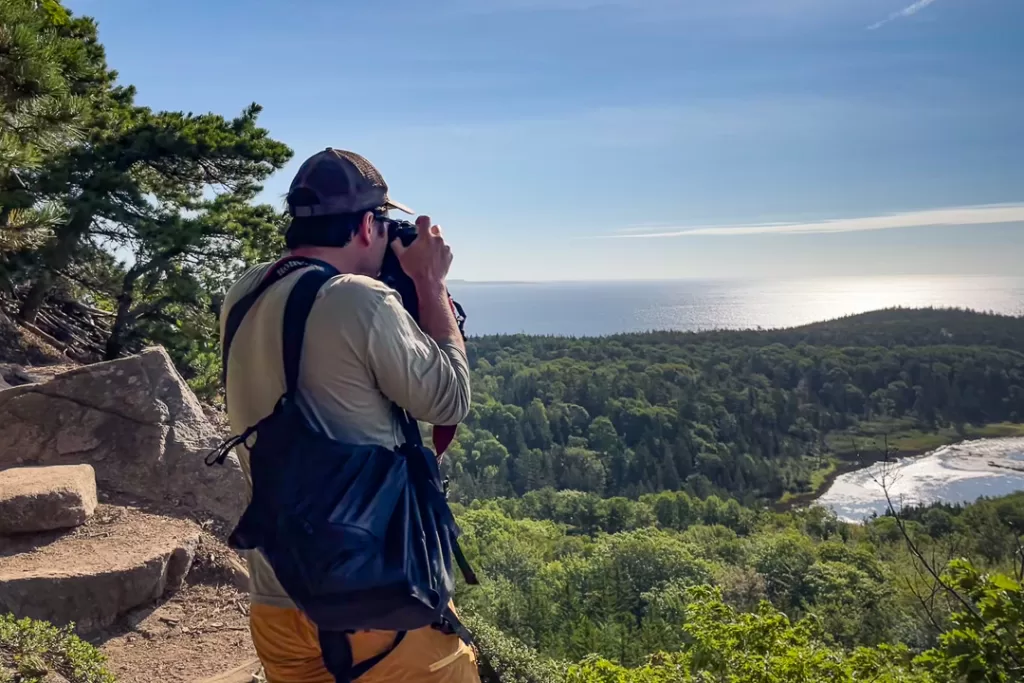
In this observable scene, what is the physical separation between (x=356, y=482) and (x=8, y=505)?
3962 millimetres

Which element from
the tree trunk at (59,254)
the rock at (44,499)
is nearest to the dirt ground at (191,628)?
the rock at (44,499)

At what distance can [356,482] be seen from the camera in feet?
3.89

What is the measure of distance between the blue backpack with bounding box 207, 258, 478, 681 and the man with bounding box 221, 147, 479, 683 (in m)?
0.03

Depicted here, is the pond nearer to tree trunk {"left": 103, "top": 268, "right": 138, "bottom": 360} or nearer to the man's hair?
tree trunk {"left": 103, "top": 268, "right": 138, "bottom": 360}

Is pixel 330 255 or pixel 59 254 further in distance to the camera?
pixel 59 254

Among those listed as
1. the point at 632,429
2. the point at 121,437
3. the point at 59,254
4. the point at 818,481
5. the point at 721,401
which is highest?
the point at 59,254

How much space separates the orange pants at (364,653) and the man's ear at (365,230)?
679 millimetres

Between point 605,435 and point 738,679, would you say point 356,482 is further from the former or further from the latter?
point 605,435

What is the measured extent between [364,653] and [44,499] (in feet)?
12.8

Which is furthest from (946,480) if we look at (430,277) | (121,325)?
(430,277)

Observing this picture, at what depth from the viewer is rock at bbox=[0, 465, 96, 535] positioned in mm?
4148

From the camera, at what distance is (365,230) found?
4.49 feet

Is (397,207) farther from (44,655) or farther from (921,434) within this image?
(921,434)

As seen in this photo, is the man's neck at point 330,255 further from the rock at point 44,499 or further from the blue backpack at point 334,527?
the rock at point 44,499
